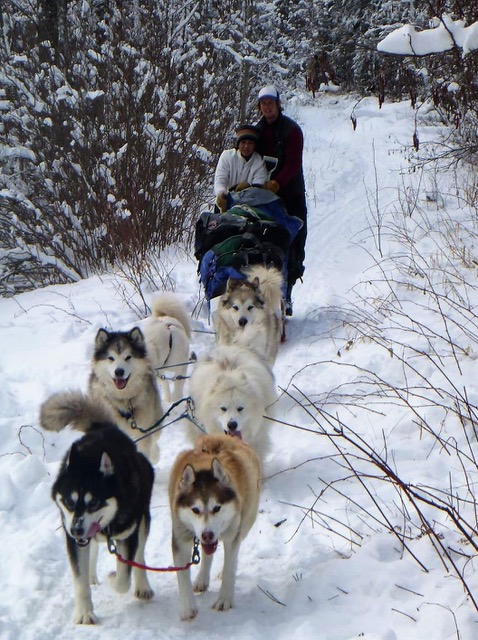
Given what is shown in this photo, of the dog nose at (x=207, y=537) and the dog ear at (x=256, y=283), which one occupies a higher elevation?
the dog nose at (x=207, y=537)

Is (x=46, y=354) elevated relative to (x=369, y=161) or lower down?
elevated

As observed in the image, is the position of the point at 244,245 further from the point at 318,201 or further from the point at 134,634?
the point at 318,201

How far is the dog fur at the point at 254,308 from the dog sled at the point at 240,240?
1.19ft

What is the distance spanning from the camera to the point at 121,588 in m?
2.92

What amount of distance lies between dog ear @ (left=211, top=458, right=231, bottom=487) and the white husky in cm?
124

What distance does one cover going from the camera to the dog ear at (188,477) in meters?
2.90

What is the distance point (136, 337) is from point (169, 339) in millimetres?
766

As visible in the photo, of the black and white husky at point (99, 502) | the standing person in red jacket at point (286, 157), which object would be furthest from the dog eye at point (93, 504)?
the standing person in red jacket at point (286, 157)

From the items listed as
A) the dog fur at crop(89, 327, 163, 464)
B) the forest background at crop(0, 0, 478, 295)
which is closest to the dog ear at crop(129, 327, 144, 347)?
the dog fur at crop(89, 327, 163, 464)

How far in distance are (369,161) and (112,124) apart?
8.80m

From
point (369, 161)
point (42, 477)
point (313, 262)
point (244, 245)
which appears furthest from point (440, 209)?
point (42, 477)

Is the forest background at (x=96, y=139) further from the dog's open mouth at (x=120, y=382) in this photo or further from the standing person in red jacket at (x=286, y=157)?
the dog's open mouth at (x=120, y=382)

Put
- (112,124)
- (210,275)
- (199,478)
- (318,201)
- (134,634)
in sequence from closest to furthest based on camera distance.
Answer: (134,634), (199,478), (210,275), (112,124), (318,201)

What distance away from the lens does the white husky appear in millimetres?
4258
